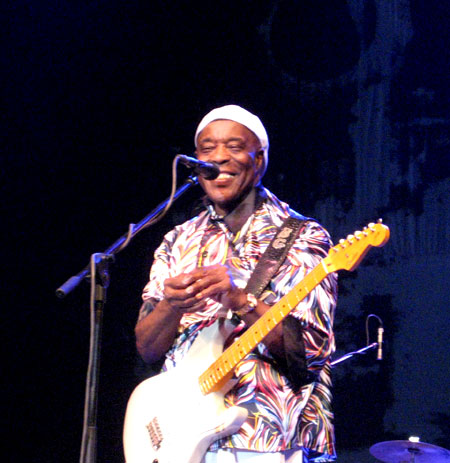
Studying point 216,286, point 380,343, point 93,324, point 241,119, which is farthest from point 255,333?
point 380,343

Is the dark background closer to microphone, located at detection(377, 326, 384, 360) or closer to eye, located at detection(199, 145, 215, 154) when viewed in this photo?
microphone, located at detection(377, 326, 384, 360)

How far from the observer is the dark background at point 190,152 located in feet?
13.6

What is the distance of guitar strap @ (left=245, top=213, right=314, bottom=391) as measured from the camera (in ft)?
8.40

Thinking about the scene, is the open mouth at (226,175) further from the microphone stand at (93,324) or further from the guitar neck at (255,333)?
the guitar neck at (255,333)

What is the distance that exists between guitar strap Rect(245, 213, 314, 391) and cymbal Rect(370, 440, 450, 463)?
4.66ft

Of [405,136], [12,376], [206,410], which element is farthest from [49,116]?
[206,410]

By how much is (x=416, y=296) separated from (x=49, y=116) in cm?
286

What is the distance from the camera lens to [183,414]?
2.60m

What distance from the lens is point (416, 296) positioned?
412 cm

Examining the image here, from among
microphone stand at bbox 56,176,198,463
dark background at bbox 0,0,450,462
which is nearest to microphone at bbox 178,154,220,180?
microphone stand at bbox 56,176,198,463

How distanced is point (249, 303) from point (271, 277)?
0.21m

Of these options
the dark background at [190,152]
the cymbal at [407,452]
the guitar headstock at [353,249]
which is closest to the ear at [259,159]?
the guitar headstock at [353,249]

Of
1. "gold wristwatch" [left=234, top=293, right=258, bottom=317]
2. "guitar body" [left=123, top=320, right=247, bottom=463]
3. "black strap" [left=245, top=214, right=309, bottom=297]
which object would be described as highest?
"black strap" [left=245, top=214, right=309, bottom=297]

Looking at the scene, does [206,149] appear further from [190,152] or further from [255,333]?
[190,152]
